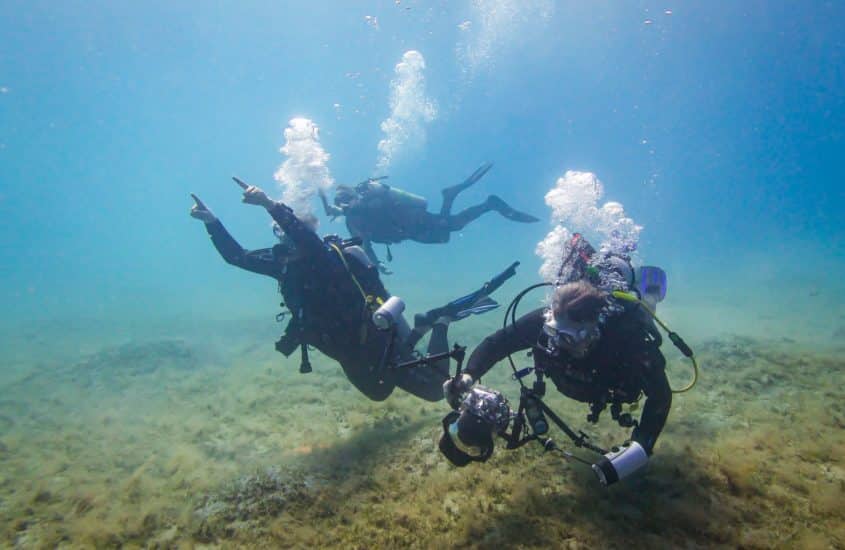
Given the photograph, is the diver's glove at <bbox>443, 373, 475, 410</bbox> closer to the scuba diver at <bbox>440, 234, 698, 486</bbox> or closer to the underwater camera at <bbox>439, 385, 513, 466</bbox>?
the scuba diver at <bbox>440, 234, 698, 486</bbox>

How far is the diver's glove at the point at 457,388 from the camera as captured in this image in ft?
11.6

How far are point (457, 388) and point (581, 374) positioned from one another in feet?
4.40

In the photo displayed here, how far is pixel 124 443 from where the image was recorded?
7.68m

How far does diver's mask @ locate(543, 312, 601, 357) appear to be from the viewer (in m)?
3.67

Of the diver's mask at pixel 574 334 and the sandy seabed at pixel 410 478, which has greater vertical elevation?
the diver's mask at pixel 574 334

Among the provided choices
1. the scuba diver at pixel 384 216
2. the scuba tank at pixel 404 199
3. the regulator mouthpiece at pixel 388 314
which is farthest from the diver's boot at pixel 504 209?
the regulator mouthpiece at pixel 388 314

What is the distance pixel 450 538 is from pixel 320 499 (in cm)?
137

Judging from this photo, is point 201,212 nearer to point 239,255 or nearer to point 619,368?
point 239,255

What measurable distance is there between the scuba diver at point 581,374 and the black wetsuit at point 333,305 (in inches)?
97.8

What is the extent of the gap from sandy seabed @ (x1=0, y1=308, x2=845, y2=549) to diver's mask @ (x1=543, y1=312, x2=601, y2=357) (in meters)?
1.22

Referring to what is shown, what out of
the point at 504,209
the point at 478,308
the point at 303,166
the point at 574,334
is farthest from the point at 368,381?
the point at 504,209

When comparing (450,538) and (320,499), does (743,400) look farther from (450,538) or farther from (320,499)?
(320,499)

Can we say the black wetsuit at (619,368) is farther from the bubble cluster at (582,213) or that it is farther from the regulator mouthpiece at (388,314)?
the bubble cluster at (582,213)

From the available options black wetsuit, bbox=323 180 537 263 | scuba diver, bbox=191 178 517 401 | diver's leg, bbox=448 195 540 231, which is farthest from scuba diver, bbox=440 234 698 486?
diver's leg, bbox=448 195 540 231
